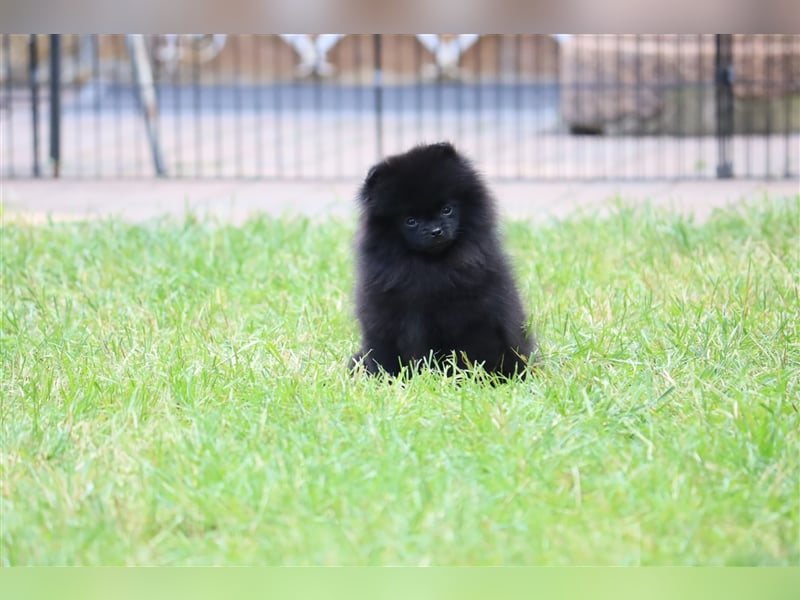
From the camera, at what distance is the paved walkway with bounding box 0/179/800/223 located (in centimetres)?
666

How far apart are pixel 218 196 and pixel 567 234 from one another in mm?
2765

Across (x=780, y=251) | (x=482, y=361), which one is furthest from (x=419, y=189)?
(x=780, y=251)

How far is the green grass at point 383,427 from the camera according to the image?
7.69 ft

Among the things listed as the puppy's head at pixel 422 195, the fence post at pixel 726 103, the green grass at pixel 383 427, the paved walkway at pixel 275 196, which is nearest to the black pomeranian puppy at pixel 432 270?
the puppy's head at pixel 422 195

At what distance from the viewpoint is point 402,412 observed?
3.08 metres

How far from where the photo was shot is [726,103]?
28.0ft

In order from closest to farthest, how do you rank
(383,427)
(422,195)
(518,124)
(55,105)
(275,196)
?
(383,427), (422,195), (275,196), (55,105), (518,124)

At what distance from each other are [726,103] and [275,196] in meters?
3.39

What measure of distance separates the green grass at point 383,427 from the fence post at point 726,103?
3.18 meters

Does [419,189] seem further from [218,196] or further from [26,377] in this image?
[218,196]

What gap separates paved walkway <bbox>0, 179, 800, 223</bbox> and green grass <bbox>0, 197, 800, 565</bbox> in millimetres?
1718

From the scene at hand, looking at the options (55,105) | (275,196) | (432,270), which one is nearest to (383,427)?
(432,270)

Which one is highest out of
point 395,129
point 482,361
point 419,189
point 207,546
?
point 395,129

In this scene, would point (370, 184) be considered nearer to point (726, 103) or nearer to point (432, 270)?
point (432, 270)
